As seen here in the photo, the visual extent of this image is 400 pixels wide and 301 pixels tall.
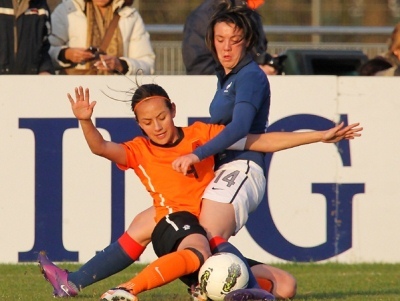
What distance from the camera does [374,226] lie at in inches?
437

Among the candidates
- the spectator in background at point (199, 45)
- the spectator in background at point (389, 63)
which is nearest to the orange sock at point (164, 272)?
the spectator in background at point (199, 45)

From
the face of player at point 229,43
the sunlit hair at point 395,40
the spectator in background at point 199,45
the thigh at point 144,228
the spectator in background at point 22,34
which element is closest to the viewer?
the face of player at point 229,43

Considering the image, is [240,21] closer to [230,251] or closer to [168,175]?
[168,175]

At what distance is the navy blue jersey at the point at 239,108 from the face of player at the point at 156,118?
308 millimetres

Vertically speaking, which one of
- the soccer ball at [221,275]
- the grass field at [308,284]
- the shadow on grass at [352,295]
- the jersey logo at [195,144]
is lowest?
the grass field at [308,284]

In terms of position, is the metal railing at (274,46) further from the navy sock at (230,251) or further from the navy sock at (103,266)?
the navy sock at (230,251)

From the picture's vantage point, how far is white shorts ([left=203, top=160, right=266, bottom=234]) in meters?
7.43

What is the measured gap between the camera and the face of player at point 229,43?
301 inches

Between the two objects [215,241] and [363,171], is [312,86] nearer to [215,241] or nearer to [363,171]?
[363,171]

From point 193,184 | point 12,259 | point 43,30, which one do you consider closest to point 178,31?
point 43,30

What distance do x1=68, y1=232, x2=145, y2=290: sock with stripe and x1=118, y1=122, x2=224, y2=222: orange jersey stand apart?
363mm

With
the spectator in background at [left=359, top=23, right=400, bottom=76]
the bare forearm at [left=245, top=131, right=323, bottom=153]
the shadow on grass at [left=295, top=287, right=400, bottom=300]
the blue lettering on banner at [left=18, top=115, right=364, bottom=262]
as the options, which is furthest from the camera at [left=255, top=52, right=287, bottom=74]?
the bare forearm at [left=245, top=131, right=323, bottom=153]

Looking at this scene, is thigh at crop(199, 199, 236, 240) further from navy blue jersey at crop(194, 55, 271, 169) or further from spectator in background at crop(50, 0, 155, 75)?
spectator in background at crop(50, 0, 155, 75)

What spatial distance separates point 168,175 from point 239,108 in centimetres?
59
